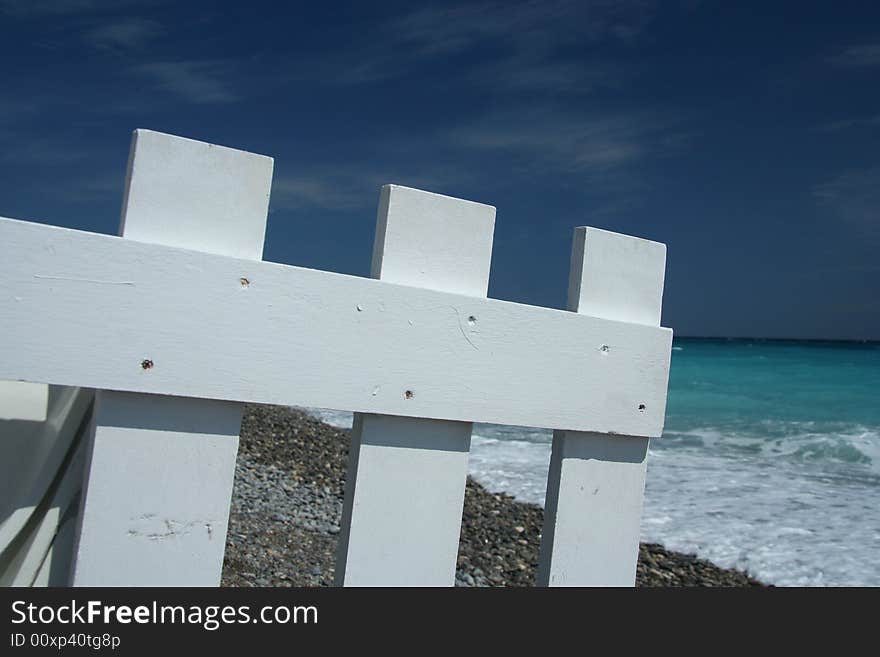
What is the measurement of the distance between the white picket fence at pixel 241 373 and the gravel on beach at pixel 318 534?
8.85ft

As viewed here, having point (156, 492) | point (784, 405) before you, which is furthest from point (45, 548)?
point (784, 405)

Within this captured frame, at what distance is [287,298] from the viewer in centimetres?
128

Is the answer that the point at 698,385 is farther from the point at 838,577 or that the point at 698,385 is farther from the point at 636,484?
the point at 636,484

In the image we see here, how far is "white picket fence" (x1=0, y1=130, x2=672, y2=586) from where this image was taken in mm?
1185

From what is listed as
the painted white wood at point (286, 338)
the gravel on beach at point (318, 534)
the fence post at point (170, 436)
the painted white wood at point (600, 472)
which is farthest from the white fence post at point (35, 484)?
the gravel on beach at point (318, 534)

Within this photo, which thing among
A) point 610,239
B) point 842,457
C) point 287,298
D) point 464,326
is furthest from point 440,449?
point 842,457

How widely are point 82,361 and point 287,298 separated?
32 centimetres

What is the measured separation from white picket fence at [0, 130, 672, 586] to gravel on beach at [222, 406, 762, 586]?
8.85 feet

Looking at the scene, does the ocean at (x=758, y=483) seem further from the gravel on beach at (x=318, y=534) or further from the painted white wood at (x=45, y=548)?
the painted white wood at (x=45, y=548)

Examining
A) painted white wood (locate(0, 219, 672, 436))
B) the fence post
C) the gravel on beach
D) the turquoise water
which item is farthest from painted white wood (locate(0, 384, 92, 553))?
the turquoise water

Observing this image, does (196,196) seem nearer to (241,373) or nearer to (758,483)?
(241,373)

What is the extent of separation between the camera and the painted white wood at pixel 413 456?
139 cm

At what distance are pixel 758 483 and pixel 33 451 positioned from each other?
882cm

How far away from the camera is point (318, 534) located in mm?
5258
